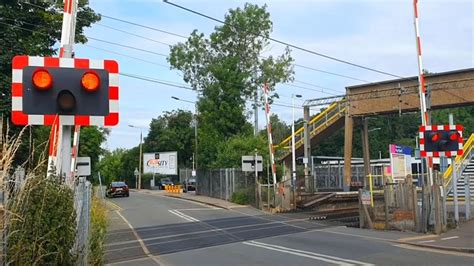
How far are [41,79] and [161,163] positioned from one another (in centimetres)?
7659

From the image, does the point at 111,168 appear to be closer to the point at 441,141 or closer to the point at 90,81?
the point at 441,141

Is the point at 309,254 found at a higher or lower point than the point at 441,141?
lower

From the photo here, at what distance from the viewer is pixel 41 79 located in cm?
615

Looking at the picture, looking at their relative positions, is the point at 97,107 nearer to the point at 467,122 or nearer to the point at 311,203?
the point at 311,203

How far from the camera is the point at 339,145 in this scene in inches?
3947

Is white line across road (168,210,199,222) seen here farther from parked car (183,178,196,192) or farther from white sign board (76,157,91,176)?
parked car (183,178,196,192)

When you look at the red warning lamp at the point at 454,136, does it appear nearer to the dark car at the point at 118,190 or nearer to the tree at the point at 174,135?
the dark car at the point at 118,190

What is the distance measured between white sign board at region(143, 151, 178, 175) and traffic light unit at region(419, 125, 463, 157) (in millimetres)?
63436

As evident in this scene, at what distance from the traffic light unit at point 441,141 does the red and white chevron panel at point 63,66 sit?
46.7 ft

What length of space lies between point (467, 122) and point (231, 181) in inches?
2526

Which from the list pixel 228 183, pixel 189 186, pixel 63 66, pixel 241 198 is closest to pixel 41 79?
pixel 63 66

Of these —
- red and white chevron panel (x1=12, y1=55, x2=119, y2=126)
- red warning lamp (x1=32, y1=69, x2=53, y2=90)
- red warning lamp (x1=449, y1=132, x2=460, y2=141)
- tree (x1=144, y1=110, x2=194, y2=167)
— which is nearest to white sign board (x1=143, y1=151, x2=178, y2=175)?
tree (x1=144, y1=110, x2=194, y2=167)

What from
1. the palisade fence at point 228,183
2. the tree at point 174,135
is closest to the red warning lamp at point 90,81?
the palisade fence at point 228,183

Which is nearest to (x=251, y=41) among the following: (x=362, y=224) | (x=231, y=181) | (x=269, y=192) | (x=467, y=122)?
(x=231, y=181)
